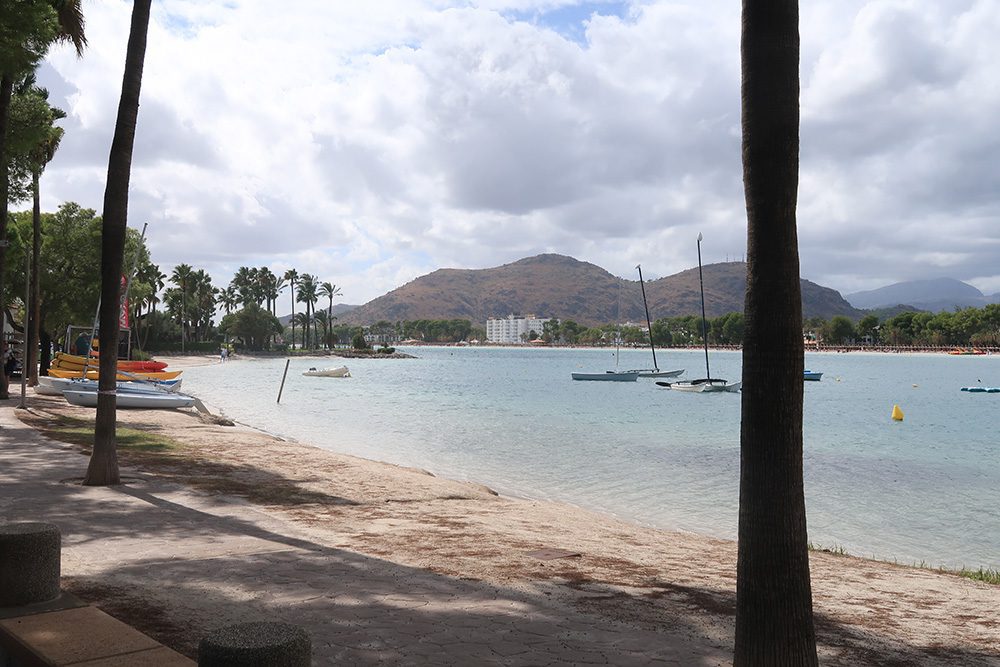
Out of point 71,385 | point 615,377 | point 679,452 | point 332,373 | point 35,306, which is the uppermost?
point 35,306

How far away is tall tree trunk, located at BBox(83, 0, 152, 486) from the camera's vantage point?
11172 millimetres

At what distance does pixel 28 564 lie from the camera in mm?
4969

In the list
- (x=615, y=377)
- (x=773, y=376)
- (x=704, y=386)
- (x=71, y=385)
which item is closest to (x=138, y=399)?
(x=71, y=385)

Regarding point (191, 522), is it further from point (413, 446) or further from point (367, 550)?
point (413, 446)

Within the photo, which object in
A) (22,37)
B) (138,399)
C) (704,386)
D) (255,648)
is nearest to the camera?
(255,648)

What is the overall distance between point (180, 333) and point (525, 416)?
300 ft

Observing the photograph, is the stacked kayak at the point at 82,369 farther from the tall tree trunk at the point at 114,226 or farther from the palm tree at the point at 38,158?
the tall tree trunk at the point at 114,226

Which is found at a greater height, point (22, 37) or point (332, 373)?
point (22, 37)

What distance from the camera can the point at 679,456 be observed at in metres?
25.6

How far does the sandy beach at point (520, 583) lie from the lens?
5355 mm

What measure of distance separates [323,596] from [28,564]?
80.5 inches

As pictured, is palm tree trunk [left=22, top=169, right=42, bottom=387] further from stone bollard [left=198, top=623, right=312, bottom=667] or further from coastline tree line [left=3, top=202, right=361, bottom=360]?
stone bollard [left=198, top=623, right=312, bottom=667]

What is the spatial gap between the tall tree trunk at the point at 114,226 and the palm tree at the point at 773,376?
32.2 feet

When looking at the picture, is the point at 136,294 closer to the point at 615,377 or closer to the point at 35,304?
the point at 35,304
